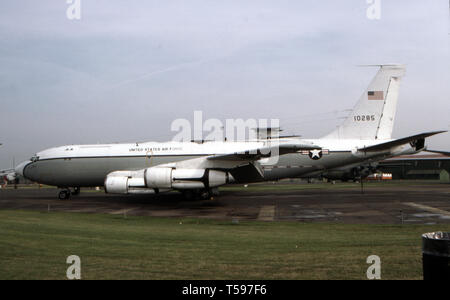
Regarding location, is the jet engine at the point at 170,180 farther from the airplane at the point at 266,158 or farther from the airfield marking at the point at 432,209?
the airfield marking at the point at 432,209

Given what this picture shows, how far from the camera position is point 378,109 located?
2358 cm

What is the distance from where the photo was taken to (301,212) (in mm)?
16375

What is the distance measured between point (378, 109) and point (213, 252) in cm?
1948

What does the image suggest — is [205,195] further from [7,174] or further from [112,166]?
[7,174]

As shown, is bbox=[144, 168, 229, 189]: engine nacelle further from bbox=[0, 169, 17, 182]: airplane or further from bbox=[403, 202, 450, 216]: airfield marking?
bbox=[0, 169, 17, 182]: airplane

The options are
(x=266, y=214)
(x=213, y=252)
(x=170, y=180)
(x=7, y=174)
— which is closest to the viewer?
(x=213, y=252)

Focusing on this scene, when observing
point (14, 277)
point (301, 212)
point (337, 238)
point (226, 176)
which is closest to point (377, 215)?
point (301, 212)

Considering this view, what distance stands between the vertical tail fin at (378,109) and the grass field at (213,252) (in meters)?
12.9

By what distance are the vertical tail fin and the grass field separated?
12914 mm

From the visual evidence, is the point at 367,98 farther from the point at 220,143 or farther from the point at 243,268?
the point at 243,268

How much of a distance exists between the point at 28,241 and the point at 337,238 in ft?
23.5

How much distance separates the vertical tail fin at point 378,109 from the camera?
2352cm

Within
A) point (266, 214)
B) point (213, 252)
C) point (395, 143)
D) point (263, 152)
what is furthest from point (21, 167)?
point (395, 143)

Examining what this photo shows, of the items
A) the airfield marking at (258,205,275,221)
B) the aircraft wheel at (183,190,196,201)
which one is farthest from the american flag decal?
the aircraft wheel at (183,190,196,201)
